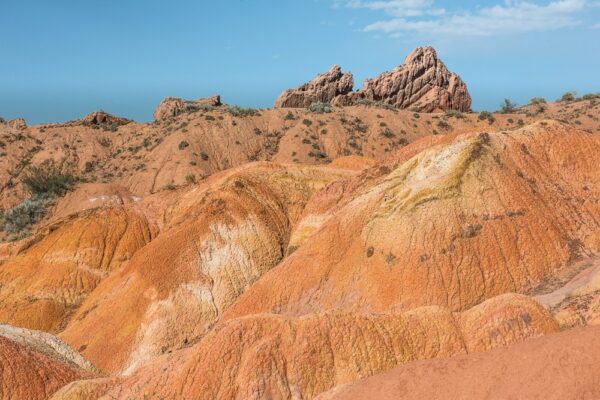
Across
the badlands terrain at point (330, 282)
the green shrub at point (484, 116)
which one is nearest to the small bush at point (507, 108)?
the green shrub at point (484, 116)

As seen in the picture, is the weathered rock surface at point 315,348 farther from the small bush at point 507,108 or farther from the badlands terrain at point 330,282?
the small bush at point 507,108

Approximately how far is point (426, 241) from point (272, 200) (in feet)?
37.4

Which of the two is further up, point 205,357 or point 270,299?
point 205,357

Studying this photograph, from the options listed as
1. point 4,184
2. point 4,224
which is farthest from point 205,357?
point 4,184

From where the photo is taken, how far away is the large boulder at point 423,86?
7100 centimetres

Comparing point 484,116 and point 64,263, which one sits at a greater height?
point 484,116

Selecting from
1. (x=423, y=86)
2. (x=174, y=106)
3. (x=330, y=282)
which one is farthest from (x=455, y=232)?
(x=174, y=106)

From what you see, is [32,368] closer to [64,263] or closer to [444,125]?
[64,263]

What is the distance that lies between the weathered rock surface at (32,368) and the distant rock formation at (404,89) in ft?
190

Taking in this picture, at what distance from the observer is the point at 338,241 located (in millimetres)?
22594

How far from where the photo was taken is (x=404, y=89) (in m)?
73.2

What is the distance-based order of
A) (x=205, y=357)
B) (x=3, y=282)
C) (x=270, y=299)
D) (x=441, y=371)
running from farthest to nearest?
(x=3, y=282) < (x=270, y=299) < (x=205, y=357) < (x=441, y=371)

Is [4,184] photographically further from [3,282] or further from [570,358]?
[570,358]

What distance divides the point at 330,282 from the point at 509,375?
1159 centimetres
